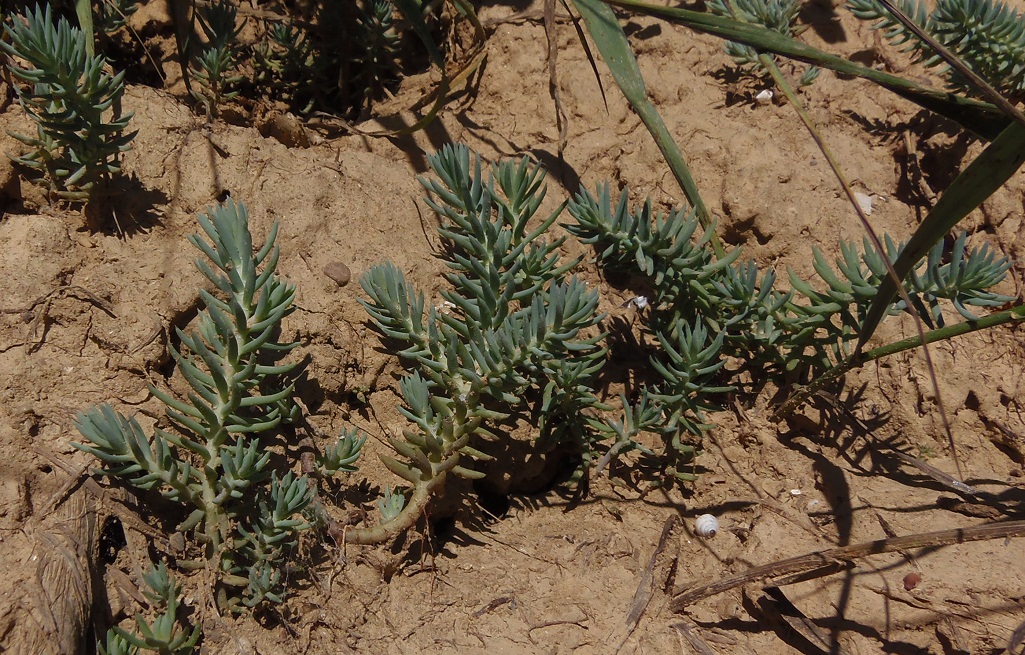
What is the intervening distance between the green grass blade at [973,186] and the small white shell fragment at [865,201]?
4.00ft

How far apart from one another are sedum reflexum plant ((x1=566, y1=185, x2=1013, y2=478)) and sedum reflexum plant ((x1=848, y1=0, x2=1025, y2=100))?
978 millimetres

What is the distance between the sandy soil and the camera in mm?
2021

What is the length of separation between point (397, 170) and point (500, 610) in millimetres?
1505

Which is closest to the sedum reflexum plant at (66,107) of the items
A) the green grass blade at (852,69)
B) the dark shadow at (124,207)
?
the dark shadow at (124,207)

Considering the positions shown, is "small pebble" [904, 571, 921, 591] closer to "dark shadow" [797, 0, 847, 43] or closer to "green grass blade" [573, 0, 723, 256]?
"green grass blade" [573, 0, 723, 256]

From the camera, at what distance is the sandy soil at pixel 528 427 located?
202 centimetres

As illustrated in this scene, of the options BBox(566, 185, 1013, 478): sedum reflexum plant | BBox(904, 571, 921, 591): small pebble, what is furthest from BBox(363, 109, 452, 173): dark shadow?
BBox(904, 571, 921, 591): small pebble

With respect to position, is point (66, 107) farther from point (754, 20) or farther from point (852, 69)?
point (754, 20)

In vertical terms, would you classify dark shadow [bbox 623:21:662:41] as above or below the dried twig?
above

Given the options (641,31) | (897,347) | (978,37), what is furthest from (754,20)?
(897,347)

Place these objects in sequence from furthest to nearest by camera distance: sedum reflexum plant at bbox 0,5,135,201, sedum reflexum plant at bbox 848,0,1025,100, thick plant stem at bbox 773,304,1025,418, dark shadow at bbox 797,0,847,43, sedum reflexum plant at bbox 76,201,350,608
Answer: dark shadow at bbox 797,0,847,43 < sedum reflexum plant at bbox 848,0,1025,100 < thick plant stem at bbox 773,304,1025,418 < sedum reflexum plant at bbox 0,5,135,201 < sedum reflexum plant at bbox 76,201,350,608

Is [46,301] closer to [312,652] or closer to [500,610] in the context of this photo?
[312,652]

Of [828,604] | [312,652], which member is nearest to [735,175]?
[828,604]

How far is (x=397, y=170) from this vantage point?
274 centimetres
